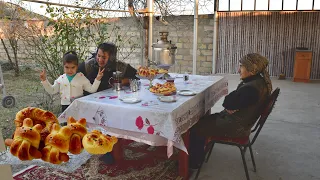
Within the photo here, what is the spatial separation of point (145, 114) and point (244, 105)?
2.61ft

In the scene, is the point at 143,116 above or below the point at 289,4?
below

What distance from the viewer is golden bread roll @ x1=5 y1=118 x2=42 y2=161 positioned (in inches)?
26.6

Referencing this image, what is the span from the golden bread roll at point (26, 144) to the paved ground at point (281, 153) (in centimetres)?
206

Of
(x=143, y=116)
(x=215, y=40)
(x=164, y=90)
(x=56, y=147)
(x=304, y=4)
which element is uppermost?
(x=304, y=4)

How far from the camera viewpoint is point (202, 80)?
3.42m

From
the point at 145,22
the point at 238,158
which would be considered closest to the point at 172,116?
the point at 238,158

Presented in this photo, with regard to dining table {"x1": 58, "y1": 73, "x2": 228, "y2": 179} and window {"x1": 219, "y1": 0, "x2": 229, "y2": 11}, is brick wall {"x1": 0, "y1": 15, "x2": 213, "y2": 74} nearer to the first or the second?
window {"x1": 219, "y1": 0, "x2": 229, "y2": 11}

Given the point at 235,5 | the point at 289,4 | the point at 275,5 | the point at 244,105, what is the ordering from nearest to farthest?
the point at 244,105
the point at 289,4
the point at 275,5
the point at 235,5

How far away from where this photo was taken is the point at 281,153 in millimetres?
3090

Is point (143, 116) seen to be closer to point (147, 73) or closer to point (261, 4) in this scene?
point (147, 73)

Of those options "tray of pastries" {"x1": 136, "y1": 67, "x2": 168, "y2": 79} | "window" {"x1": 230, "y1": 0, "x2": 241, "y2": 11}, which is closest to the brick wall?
"window" {"x1": 230, "y1": 0, "x2": 241, "y2": 11}

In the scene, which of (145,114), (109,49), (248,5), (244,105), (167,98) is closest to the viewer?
(145,114)

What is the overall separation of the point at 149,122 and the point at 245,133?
821 mm

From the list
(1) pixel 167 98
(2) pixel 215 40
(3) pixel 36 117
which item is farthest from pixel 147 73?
(2) pixel 215 40
